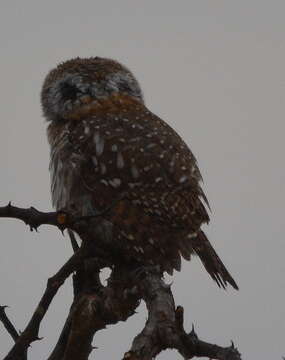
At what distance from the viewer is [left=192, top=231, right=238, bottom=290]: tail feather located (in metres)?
6.45

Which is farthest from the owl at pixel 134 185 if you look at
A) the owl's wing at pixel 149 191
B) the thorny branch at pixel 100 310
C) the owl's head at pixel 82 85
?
the thorny branch at pixel 100 310

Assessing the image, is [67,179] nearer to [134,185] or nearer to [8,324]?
[134,185]

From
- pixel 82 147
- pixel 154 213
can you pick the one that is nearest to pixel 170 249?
pixel 154 213

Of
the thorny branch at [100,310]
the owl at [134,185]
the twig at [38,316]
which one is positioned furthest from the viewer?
the owl at [134,185]

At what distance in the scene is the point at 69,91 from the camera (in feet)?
25.4

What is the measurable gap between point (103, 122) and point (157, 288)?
8.68ft

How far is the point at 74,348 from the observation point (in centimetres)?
510

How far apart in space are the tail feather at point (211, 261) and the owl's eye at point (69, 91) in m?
1.93

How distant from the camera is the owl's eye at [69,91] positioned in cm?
761

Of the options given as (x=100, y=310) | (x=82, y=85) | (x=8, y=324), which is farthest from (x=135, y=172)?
(x=8, y=324)

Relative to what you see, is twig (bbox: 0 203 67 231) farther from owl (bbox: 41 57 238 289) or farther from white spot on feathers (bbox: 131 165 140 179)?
white spot on feathers (bbox: 131 165 140 179)

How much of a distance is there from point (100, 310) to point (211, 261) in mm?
1527

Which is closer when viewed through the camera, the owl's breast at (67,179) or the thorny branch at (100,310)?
the thorny branch at (100,310)

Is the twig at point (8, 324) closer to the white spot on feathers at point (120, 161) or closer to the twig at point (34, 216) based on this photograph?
the twig at point (34, 216)
